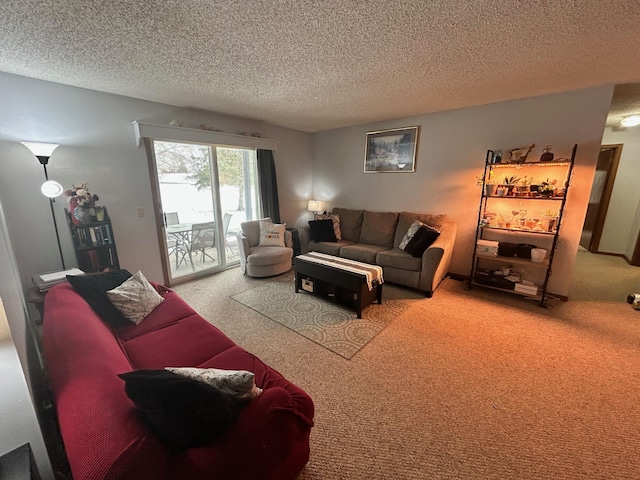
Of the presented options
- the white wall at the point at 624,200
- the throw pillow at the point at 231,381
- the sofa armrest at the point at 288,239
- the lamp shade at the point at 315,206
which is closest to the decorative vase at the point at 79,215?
the sofa armrest at the point at 288,239

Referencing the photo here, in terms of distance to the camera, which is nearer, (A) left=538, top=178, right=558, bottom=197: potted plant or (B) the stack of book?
(B) the stack of book

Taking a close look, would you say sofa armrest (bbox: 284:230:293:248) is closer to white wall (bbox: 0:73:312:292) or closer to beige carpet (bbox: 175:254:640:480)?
beige carpet (bbox: 175:254:640:480)

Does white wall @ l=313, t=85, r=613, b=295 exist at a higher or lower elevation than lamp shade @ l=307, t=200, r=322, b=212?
higher

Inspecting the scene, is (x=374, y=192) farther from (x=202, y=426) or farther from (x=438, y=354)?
(x=202, y=426)

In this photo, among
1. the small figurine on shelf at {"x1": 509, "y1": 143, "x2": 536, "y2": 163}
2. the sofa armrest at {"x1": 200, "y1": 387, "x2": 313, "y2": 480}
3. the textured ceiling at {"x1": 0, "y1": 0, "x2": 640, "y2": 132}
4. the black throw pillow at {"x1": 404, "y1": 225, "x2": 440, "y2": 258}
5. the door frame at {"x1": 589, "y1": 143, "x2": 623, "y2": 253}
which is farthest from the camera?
the door frame at {"x1": 589, "y1": 143, "x2": 623, "y2": 253}

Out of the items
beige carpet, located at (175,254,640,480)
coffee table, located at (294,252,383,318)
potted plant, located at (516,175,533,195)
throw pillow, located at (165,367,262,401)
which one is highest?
potted plant, located at (516,175,533,195)

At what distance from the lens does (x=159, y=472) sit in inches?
27.3

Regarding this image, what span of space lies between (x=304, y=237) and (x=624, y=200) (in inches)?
224

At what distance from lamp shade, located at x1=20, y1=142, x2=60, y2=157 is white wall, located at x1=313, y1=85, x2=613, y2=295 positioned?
12.7 feet

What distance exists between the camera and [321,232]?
4.30 meters

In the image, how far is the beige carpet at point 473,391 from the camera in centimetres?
137

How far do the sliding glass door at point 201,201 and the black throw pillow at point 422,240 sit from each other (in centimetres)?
275

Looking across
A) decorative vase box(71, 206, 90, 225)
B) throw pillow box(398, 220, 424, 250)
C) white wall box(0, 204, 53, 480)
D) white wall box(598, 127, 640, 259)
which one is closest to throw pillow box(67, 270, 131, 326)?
white wall box(0, 204, 53, 480)

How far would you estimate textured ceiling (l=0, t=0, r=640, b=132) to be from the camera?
4.93 ft
